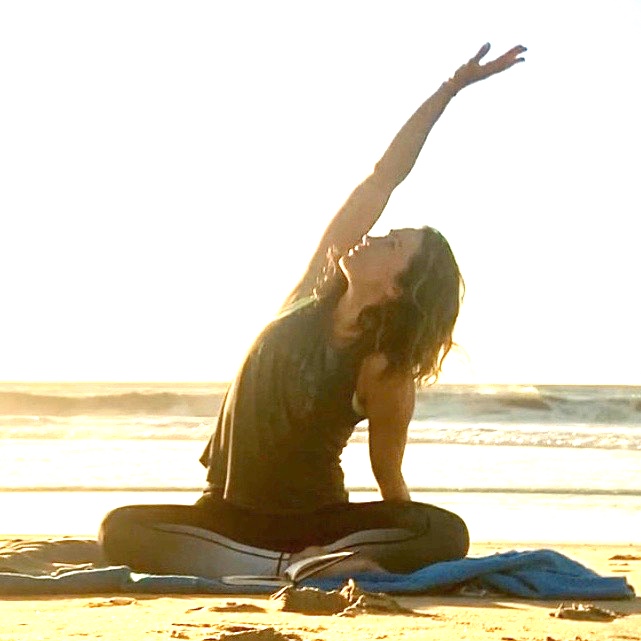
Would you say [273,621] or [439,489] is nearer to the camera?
[273,621]

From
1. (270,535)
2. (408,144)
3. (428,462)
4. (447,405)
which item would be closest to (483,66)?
(408,144)

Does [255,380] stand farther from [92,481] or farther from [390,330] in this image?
[92,481]

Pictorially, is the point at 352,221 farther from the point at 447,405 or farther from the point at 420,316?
the point at 447,405

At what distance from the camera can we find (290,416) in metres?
5.56

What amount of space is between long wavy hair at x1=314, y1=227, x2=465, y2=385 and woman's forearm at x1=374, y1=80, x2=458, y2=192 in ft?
1.47

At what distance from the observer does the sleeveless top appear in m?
5.52

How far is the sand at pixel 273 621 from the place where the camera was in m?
4.43

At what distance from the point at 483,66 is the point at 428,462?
31.4 feet

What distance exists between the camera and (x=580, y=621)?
4910 mm

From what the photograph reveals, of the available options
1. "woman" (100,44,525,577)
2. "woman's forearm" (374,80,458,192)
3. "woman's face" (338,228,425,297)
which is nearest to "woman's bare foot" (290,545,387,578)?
"woman" (100,44,525,577)

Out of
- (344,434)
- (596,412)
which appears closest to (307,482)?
(344,434)

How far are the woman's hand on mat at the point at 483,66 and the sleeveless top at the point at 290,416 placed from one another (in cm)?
109

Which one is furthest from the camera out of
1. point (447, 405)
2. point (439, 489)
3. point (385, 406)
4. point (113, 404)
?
point (113, 404)

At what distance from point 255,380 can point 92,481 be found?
679cm
